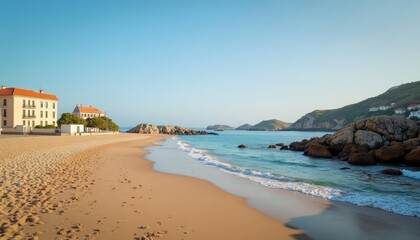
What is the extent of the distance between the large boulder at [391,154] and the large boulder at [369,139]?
10.9ft

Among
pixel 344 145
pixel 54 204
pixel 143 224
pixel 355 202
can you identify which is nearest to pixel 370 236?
pixel 355 202

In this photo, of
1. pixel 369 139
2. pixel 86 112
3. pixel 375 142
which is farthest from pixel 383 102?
pixel 86 112

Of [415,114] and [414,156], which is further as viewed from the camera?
[415,114]

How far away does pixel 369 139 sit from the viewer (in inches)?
1144

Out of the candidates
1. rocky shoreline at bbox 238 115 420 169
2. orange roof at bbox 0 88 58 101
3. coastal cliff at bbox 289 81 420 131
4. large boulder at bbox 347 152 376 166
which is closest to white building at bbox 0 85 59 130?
orange roof at bbox 0 88 58 101

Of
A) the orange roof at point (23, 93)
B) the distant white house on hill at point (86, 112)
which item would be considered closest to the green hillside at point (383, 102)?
the distant white house on hill at point (86, 112)

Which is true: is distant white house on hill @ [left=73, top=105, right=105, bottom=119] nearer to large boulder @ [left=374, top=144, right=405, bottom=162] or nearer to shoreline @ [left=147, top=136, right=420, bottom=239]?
→ large boulder @ [left=374, top=144, right=405, bottom=162]

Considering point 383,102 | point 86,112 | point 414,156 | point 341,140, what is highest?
point 383,102

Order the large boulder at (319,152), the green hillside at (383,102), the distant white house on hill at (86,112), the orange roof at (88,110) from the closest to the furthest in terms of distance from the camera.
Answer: the large boulder at (319,152) → the distant white house on hill at (86,112) → the orange roof at (88,110) → the green hillside at (383,102)

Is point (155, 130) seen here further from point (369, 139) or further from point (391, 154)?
point (391, 154)

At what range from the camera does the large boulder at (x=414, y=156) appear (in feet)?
75.9

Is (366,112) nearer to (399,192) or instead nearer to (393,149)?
(393,149)

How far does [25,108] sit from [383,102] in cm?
16846

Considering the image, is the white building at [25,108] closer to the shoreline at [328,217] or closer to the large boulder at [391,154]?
the shoreline at [328,217]
